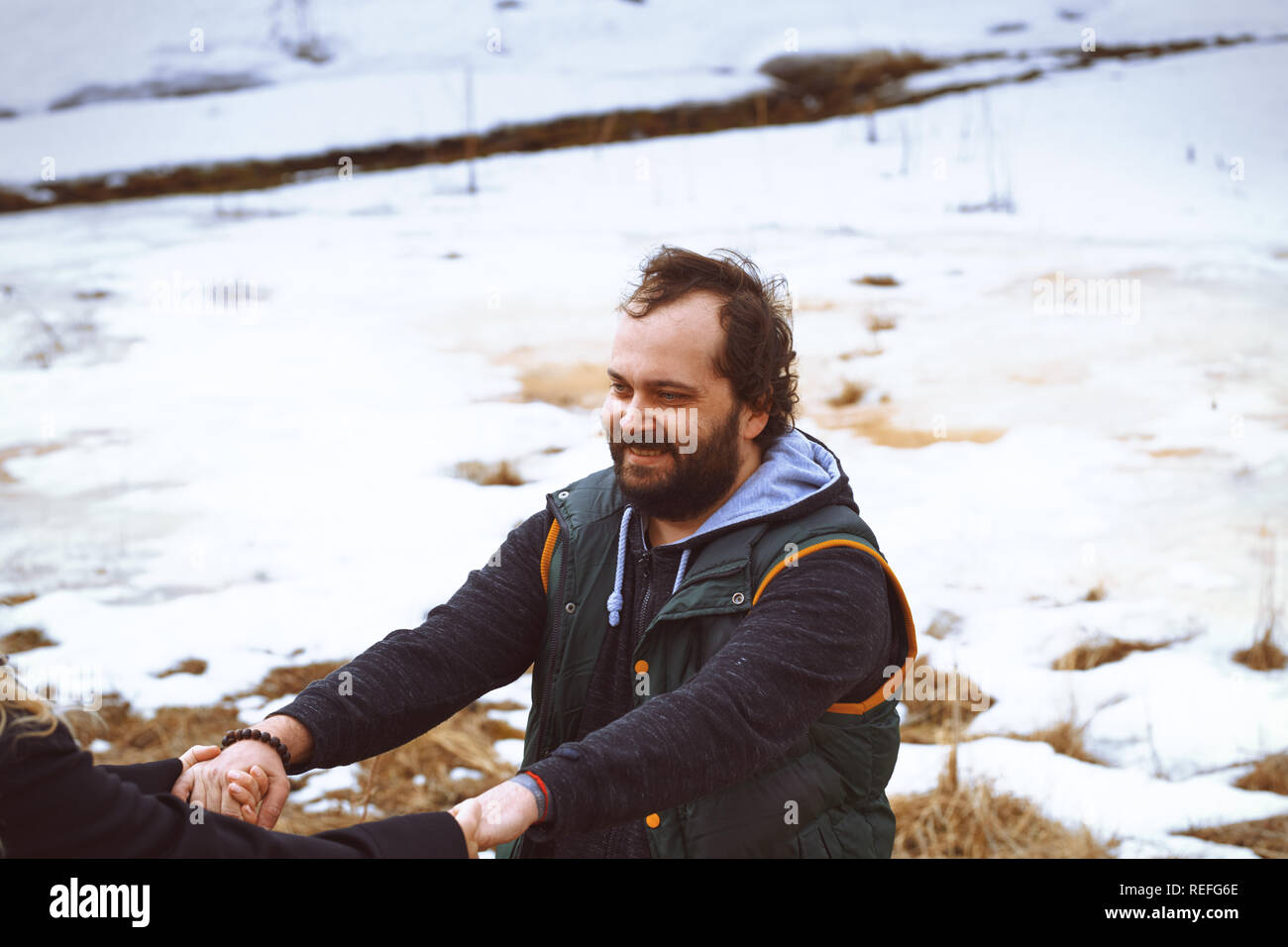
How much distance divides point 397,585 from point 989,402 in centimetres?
305

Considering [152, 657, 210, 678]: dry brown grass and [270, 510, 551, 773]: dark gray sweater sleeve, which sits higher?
[270, 510, 551, 773]: dark gray sweater sleeve

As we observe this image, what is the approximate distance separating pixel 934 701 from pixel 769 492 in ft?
7.11

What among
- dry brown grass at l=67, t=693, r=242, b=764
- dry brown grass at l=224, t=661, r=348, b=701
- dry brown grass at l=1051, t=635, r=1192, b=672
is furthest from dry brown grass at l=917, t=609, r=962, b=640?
dry brown grass at l=67, t=693, r=242, b=764

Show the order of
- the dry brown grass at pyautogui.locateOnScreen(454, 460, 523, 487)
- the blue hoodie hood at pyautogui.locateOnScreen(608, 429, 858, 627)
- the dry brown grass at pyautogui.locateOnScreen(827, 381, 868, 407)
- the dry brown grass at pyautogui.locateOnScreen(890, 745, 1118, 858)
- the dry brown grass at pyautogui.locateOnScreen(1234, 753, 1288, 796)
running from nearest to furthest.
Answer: the blue hoodie hood at pyautogui.locateOnScreen(608, 429, 858, 627), the dry brown grass at pyautogui.locateOnScreen(890, 745, 1118, 858), the dry brown grass at pyautogui.locateOnScreen(1234, 753, 1288, 796), the dry brown grass at pyautogui.locateOnScreen(454, 460, 523, 487), the dry brown grass at pyautogui.locateOnScreen(827, 381, 868, 407)

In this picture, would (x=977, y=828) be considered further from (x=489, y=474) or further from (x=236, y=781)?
(x=489, y=474)

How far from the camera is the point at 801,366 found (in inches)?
259

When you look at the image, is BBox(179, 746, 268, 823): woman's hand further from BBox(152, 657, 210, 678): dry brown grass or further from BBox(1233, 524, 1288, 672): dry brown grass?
BBox(1233, 524, 1288, 672): dry brown grass

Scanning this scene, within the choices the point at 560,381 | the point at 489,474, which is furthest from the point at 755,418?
the point at 560,381

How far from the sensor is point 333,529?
5332 millimetres

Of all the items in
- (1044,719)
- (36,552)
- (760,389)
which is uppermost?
(760,389)

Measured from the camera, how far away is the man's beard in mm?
2371

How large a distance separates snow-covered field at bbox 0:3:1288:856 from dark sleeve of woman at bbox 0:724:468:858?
228 centimetres
